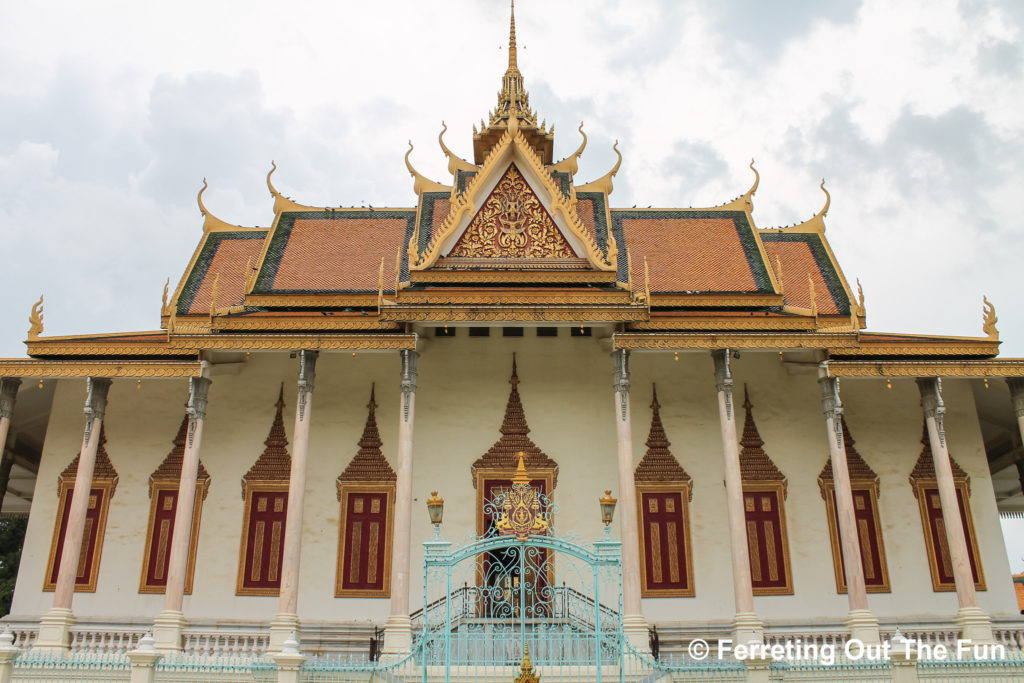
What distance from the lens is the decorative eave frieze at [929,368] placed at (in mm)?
14281

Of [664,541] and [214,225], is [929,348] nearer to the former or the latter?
[664,541]

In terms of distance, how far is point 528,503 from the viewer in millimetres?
10945

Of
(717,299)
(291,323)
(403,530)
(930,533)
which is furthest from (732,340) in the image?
(291,323)

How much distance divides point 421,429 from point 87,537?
20.5ft

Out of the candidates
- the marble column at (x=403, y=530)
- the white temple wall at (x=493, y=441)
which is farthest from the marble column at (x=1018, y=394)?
the marble column at (x=403, y=530)

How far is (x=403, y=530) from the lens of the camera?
13117mm

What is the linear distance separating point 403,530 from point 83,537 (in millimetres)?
6251

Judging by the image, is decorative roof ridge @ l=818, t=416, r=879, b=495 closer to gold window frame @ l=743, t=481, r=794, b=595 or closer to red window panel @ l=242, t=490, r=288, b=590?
gold window frame @ l=743, t=481, r=794, b=595

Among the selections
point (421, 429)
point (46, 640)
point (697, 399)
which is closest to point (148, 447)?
point (46, 640)

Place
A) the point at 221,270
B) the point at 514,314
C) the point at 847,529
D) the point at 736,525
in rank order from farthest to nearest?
the point at 221,270 → the point at 514,314 → the point at 847,529 → the point at 736,525

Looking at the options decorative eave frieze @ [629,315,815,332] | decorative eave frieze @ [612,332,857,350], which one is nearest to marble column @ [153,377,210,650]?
decorative eave frieze @ [612,332,857,350]

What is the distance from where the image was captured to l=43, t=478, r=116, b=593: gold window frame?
14.7 meters

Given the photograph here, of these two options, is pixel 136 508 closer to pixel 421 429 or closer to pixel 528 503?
pixel 421 429

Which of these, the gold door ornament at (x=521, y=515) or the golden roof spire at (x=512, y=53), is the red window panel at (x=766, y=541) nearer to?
the gold door ornament at (x=521, y=515)
